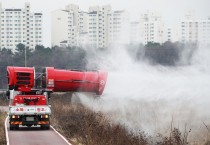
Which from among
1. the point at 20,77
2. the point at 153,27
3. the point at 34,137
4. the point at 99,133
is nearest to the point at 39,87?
the point at 20,77

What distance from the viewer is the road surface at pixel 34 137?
31203 mm

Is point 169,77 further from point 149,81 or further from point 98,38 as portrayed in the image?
point 98,38

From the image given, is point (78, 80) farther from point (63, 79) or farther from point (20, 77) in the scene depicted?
point (20, 77)

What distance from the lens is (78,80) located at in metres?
35.0

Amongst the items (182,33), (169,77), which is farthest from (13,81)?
(182,33)

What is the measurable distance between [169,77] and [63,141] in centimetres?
791

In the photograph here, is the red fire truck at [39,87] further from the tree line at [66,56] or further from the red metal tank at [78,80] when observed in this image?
the tree line at [66,56]

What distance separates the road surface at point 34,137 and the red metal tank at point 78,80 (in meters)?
2.68

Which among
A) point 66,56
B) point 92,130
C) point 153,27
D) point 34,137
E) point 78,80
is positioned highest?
point 153,27

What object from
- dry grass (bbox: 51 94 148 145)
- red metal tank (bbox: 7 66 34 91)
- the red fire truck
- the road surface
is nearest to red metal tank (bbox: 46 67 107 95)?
the red fire truck

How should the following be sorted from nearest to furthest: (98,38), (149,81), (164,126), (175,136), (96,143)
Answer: (175,136)
(96,143)
(164,126)
(149,81)
(98,38)

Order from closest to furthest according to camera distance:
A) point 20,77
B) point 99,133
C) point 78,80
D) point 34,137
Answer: point 99,133
point 34,137
point 78,80
point 20,77

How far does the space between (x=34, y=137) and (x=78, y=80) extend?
3.74m

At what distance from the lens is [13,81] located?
36.5m
